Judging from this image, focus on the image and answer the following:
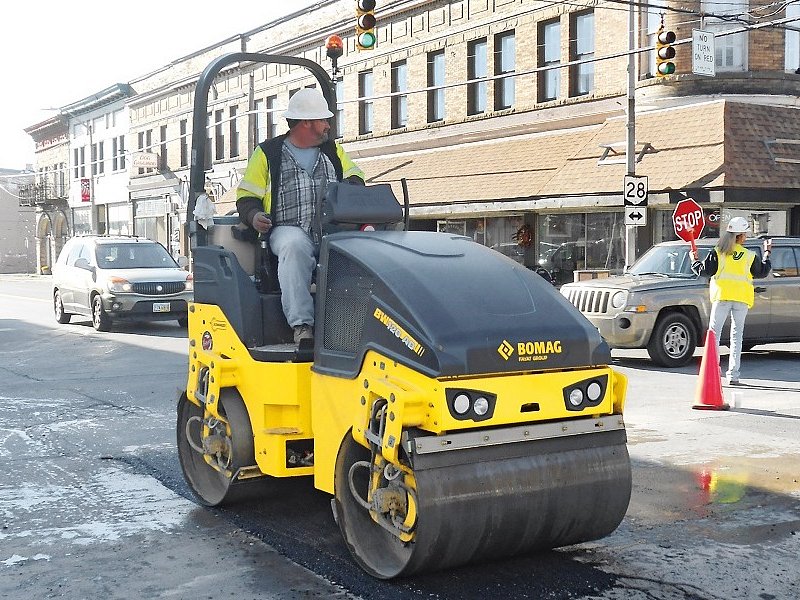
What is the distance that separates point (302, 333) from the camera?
564cm

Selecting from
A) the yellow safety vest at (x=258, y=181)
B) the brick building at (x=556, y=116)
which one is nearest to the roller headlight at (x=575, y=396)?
the yellow safety vest at (x=258, y=181)

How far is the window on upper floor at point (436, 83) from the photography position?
31.3 meters

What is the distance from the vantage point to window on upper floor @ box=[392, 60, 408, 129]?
32.9 meters

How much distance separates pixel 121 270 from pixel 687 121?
12.6 m

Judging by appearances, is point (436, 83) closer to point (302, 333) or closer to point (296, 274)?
point (296, 274)

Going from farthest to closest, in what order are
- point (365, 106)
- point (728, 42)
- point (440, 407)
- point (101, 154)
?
point (101, 154), point (365, 106), point (728, 42), point (440, 407)

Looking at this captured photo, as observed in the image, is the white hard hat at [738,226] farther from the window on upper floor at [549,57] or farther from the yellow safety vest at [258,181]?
the window on upper floor at [549,57]

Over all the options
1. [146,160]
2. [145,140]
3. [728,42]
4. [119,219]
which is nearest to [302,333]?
[728,42]

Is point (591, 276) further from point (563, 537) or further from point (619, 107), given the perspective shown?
point (563, 537)

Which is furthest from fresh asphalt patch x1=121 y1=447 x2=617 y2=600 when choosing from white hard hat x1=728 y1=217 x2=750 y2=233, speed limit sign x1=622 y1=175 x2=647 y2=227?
speed limit sign x1=622 y1=175 x2=647 y2=227

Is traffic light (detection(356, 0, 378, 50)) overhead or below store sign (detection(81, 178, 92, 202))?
overhead

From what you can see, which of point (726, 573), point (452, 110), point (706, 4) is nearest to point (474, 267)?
point (726, 573)

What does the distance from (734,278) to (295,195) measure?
710cm

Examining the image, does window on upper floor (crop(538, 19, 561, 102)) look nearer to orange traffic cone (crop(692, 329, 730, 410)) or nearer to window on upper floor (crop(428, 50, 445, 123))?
window on upper floor (crop(428, 50, 445, 123))
